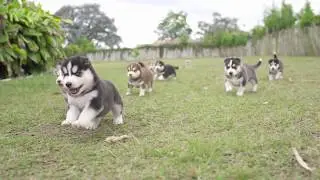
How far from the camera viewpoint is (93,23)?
58469 mm

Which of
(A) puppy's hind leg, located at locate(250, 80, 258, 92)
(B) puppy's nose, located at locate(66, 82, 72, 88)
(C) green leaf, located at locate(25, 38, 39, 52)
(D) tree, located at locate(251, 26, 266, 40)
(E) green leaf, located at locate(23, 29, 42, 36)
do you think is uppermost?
(D) tree, located at locate(251, 26, 266, 40)

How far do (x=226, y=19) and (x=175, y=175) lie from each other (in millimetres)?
66434

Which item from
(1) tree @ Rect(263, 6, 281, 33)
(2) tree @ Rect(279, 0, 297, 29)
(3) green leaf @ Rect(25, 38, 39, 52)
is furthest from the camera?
(1) tree @ Rect(263, 6, 281, 33)

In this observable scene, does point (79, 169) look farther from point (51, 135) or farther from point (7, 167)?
point (51, 135)

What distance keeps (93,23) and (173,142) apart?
56.6m

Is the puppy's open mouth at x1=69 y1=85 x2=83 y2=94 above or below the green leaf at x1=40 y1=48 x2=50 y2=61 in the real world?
below

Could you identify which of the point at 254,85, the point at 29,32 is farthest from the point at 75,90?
the point at 29,32

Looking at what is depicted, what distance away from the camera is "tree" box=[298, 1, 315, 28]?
73.9 feet

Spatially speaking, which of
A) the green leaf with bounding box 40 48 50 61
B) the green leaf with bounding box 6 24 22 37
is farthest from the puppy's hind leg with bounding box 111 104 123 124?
the green leaf with bounding box 40 48 50 61

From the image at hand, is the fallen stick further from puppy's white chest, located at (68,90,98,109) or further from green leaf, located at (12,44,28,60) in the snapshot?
green leaf, located at (12,44,28,60)

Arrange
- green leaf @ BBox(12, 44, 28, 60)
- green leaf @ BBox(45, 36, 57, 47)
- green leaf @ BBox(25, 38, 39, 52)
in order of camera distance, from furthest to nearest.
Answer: green leaf @ BBox(45, 36, 57, 47), green leaf @ BBox(25, 38, 39, 52), green leaf @ BBox(12, 44, 28, 60)

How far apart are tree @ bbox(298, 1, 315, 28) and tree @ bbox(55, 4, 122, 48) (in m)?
36.3

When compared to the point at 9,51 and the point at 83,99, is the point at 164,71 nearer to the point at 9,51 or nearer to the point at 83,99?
the point at 9,51

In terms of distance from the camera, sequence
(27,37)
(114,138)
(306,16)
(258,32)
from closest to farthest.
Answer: (114,138) → (27,37) → (306,16) → (258,32)
